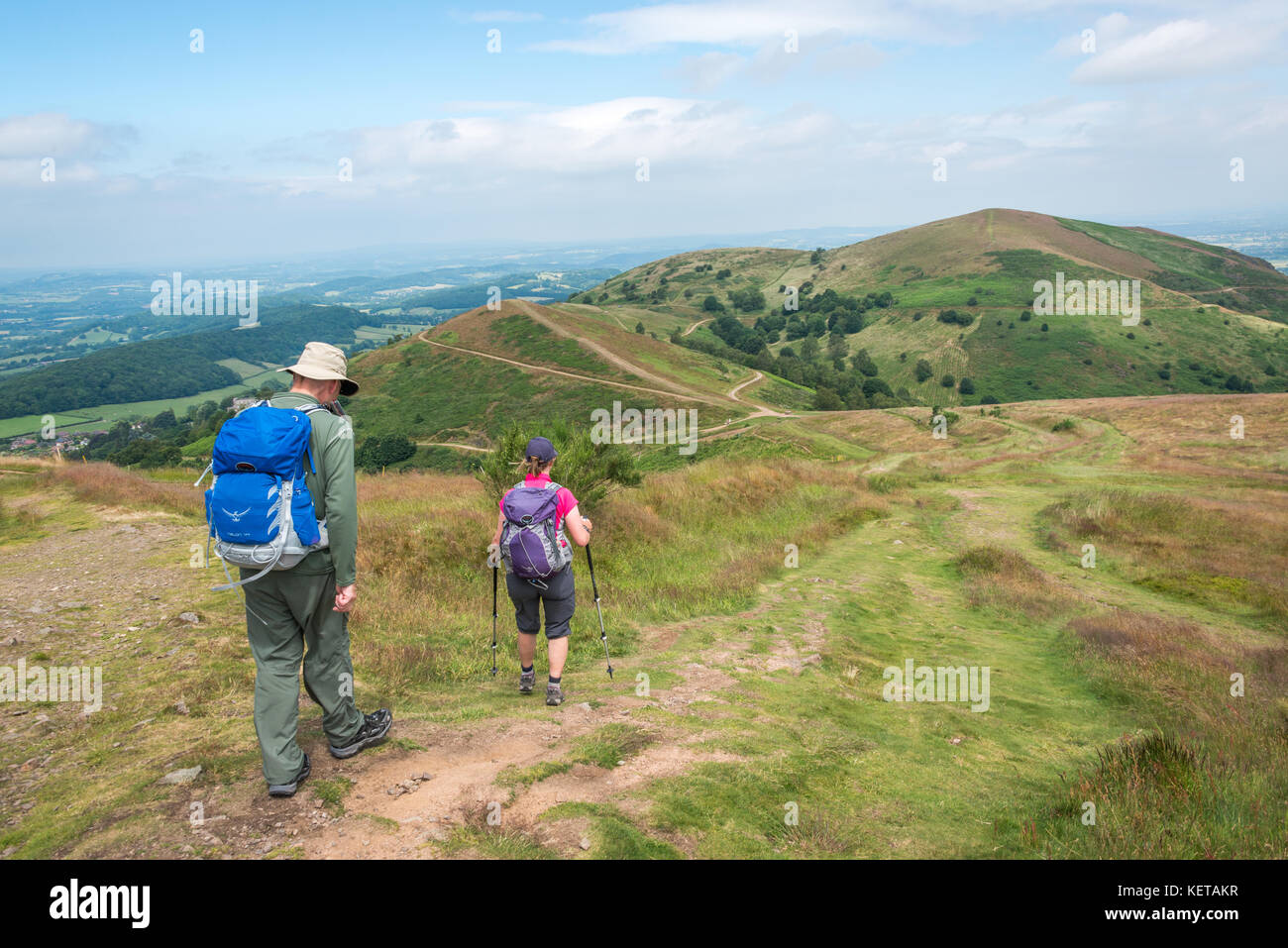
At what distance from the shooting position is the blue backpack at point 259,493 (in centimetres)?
395

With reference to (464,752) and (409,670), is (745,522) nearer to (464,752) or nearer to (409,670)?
(409,670)

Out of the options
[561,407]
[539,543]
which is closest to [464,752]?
[539,543]

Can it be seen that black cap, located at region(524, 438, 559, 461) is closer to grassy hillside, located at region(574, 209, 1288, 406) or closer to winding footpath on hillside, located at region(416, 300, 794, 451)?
winding footpath on hillside, located at region(416, 300, 794, 451)

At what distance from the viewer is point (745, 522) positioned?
17.2 metres

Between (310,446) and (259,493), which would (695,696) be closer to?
(310,446)

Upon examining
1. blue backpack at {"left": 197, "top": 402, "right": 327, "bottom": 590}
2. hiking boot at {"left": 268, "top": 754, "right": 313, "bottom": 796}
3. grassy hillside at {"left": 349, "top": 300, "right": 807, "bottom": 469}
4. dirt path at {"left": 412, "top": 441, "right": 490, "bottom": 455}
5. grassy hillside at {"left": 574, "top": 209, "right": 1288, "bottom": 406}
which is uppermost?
grassy hillside at {"left": 574, "top": 209, "right": 1288, "bottom": 406}

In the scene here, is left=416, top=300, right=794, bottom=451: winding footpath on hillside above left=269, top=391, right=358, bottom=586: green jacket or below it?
above

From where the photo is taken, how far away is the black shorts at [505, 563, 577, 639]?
20.1ft

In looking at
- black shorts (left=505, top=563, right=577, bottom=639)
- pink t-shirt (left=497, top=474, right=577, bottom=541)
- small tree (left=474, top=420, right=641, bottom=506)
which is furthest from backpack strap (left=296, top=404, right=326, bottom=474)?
small tree (left=474, top=420, right=641, bottom=506)

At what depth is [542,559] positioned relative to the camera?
229 inches

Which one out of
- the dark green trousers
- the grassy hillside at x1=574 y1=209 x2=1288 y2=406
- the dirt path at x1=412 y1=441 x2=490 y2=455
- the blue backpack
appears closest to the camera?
the blue backpack
